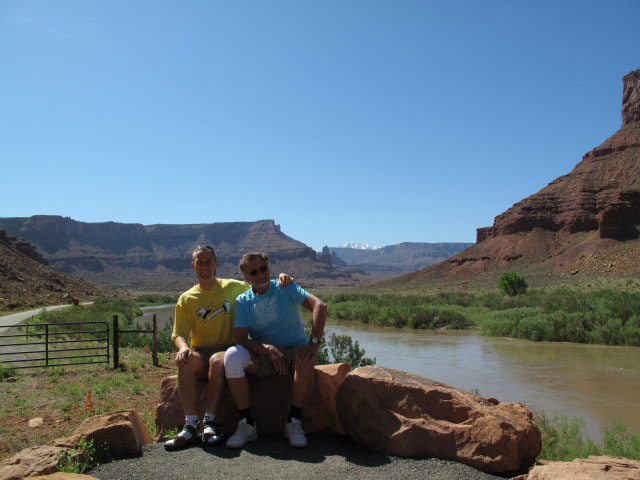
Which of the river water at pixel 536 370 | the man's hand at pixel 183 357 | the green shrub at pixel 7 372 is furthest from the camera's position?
the river water at pixel 536 370

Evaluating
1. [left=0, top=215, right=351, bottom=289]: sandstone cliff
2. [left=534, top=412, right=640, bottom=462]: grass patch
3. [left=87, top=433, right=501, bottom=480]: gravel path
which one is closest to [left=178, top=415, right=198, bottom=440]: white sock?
[left=87, top=433, right=501, bottom=480]: gravel path

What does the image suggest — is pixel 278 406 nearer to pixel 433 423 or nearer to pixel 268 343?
pixel 268 343

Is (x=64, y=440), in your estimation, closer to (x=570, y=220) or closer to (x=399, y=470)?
(x=399, y=470)

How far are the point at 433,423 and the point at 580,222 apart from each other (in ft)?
262

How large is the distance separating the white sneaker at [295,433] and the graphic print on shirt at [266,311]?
0.93 metres

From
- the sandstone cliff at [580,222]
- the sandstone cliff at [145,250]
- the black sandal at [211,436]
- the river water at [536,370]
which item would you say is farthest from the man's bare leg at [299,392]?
the sandstone cliff at [145,250]

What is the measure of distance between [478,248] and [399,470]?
9051 centimetres

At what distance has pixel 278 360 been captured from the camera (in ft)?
15.3

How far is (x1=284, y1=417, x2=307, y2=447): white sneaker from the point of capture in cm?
454

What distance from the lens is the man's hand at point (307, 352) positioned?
4641 millimetres

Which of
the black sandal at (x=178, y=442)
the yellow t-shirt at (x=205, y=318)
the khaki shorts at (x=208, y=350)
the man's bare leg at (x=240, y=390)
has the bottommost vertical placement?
the black sandal at (x=178, y=442)

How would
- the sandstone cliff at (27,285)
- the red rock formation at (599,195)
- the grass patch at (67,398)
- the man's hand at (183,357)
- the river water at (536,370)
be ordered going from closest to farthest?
the man's hand at (183,357), the grass patch at (67,398), the river water at (536,370), the sandstone cliff at (27,285), the red rock formation at (599,195)

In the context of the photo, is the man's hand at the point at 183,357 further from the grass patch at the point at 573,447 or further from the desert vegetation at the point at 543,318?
the desert vegetation at the point at 543,318

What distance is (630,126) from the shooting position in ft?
279
